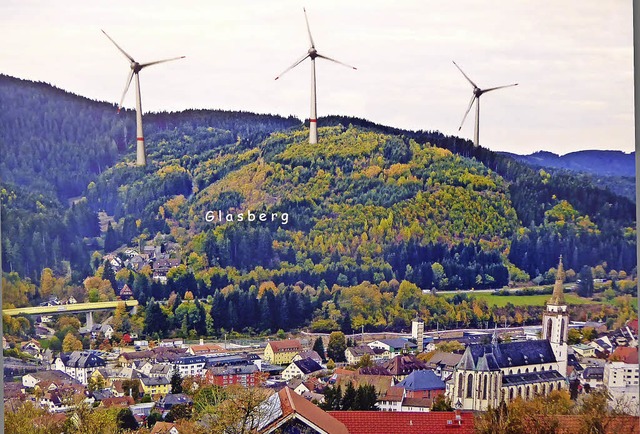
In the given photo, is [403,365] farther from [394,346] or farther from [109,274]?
[109,274]

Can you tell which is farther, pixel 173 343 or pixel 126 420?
pixel 173 343

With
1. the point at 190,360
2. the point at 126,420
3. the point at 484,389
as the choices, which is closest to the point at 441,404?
the point at 484,389

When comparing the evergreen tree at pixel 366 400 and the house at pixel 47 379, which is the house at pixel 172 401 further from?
the evergreen tree at pixel 366 400

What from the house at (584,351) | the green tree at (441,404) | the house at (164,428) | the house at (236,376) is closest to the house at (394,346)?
the green tree at (441,404)

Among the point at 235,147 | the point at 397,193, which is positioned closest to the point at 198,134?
the point at 235,147

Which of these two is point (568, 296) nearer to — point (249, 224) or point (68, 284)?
point (249, 224)

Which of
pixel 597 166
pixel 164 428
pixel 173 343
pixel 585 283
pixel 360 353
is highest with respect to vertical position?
pixel 597 166

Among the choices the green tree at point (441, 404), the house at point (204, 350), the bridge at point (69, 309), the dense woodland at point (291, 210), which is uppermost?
the dense woodland at point (291, 210)
